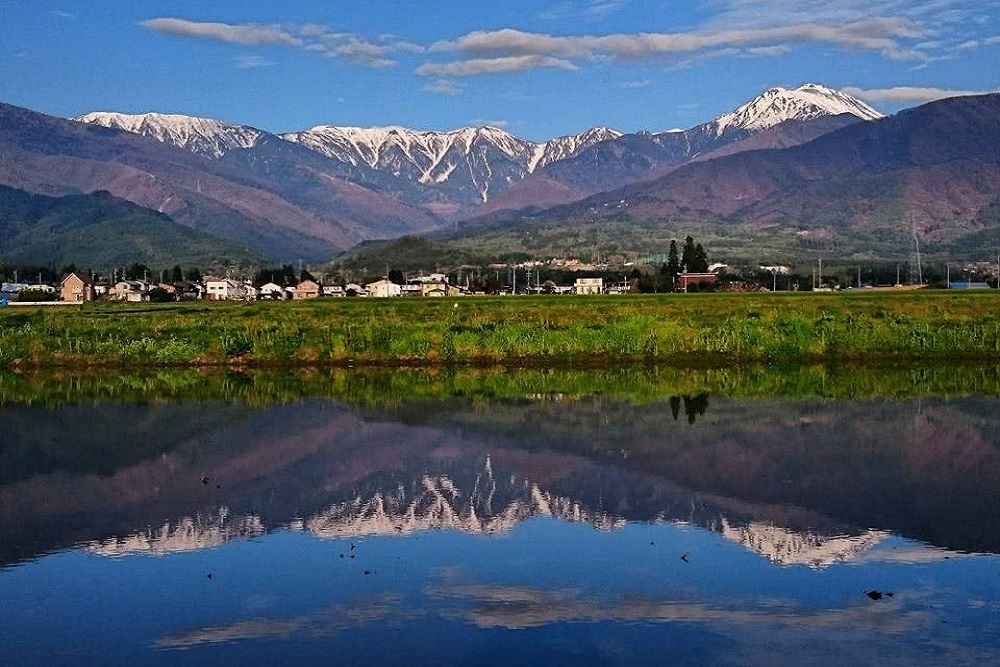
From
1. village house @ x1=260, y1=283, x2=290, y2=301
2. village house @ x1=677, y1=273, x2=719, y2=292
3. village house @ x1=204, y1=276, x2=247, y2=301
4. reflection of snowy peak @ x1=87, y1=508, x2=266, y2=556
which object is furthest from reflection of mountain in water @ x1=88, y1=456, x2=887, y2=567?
village house @ x1=204, y1=276, x2=247, y2=301

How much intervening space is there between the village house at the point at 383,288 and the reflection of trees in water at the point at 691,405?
13603 centimetres

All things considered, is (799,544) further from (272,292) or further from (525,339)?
(272,292)

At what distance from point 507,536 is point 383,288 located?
531 ft

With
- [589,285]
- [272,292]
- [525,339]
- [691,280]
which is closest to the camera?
[525,339]

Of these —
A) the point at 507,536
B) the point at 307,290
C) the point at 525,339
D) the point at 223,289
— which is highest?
the point at 223,289

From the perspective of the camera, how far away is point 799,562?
19297mm

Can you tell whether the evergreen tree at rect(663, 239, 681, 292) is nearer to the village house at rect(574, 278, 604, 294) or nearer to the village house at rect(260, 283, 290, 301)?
the village house at rect(574, 278, 604, 294)

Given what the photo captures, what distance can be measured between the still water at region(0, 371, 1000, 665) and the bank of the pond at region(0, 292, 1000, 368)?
1765cm

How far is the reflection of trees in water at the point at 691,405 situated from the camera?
3693cm

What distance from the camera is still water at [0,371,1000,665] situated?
1549 cm

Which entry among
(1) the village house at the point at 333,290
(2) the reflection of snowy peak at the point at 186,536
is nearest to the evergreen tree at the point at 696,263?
(1) the village house at the point at 333,290

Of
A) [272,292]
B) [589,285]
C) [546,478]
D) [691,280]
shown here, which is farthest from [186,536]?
[589,285]

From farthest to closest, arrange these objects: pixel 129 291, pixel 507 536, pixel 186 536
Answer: pixel 129 291 → pixel 186 536 → pixel 507 536

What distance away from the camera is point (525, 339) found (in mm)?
57875
